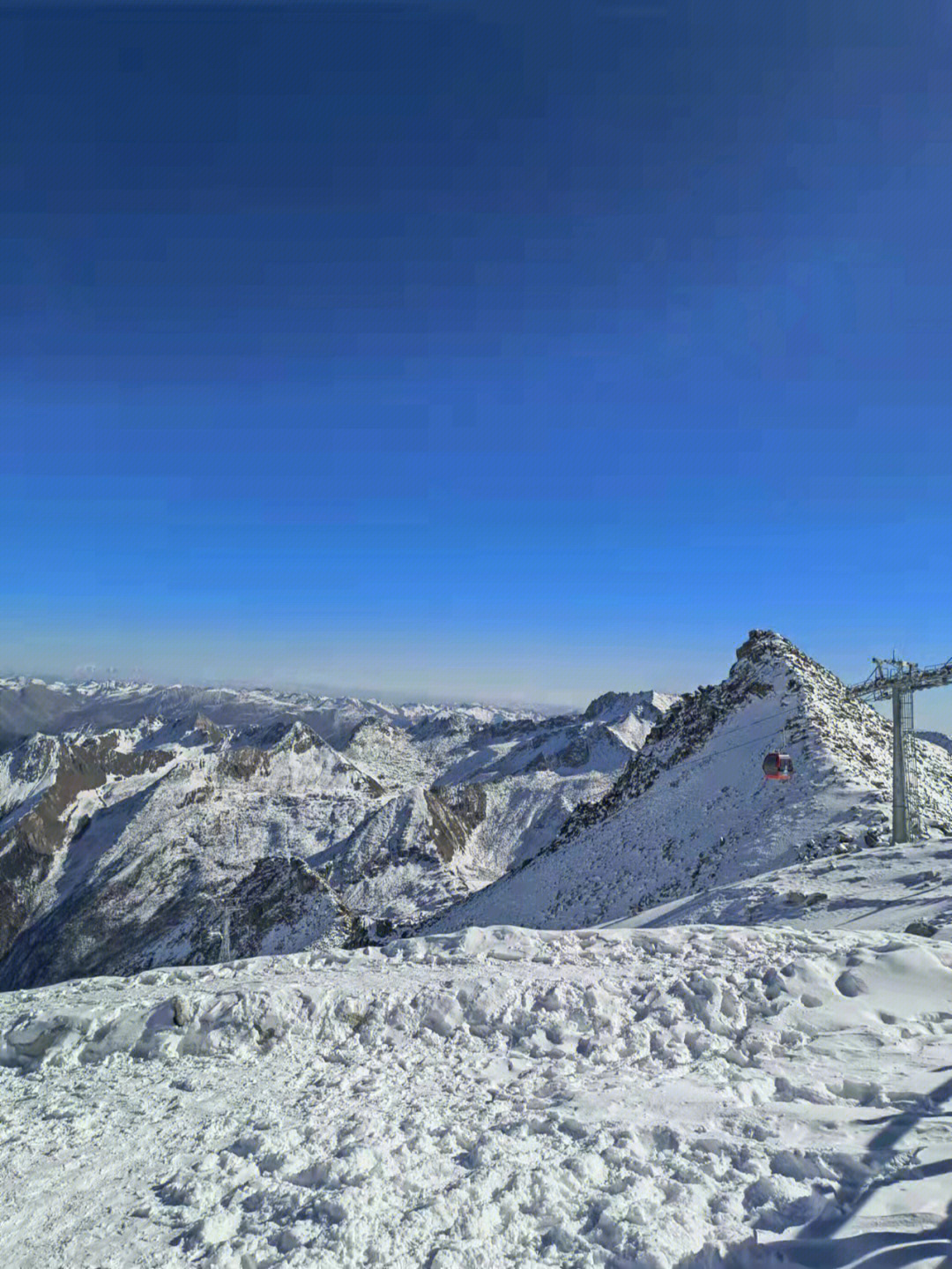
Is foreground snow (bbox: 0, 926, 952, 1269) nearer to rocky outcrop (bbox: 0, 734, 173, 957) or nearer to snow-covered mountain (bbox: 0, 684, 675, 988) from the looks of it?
snow-covered mountain (bbox: 0, 684, 675, 988)

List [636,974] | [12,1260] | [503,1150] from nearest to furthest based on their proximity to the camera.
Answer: [12,1260] → [503,1150] → [636,974]

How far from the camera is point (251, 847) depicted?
10775cm

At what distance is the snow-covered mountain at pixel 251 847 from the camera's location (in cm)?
6628

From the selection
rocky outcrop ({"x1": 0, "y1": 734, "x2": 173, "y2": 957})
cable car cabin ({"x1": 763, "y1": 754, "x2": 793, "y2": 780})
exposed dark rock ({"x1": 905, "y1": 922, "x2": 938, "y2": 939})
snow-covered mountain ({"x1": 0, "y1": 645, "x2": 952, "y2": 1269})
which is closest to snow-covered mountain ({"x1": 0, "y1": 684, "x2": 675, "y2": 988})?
rocky outcrop ({"x1": 0, "y1": 734, "x2": 173, "y2": 957})

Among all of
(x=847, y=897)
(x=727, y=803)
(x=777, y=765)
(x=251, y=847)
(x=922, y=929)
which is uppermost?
(x=777, y=765)

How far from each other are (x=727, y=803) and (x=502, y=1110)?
3233 centimetres

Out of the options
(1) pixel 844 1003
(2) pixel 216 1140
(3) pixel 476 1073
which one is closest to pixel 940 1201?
(1) pixel 844 1003

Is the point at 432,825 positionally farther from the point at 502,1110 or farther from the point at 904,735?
the point at 502,1110

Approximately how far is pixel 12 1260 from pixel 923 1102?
878 centimetres

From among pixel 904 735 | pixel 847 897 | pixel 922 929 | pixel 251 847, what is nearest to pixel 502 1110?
pixel 922 929

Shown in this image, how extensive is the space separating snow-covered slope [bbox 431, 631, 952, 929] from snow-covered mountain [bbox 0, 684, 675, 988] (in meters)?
23.9

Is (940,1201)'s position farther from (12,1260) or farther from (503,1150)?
(12,1260)

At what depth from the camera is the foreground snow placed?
18.5 ft

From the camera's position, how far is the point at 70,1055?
985cm
